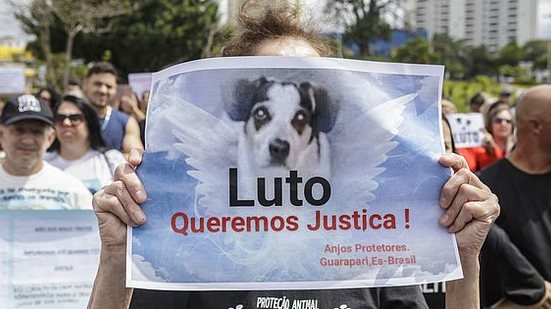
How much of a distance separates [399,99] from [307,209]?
0.96 feet

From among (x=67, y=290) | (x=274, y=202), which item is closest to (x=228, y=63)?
(x=274, y=202)

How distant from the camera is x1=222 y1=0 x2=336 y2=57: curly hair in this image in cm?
177

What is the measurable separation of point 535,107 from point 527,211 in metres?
0.59

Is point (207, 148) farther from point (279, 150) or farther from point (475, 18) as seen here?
point (475, 18)

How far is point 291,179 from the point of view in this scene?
1.50 meters

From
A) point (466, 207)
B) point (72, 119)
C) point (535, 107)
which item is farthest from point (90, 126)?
point (466, 207)

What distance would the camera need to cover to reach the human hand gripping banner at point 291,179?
1483 mm

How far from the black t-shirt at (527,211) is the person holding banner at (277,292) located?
1.67 meters

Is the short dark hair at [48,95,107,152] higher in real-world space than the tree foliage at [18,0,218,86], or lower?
lower

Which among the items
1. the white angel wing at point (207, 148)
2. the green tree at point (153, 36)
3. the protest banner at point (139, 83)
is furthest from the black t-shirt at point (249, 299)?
the green tree at point (153, 36)

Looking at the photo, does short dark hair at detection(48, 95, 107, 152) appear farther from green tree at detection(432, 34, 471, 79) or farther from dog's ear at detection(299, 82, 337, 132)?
green tree at detection(432, 34, 471, 79)

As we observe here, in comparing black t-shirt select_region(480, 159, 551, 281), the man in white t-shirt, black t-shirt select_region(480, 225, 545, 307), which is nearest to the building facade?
the man in white t-shirt

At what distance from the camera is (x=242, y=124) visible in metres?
1.49

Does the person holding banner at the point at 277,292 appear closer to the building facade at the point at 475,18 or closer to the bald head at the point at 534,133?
the bald head at the point at 534,133
